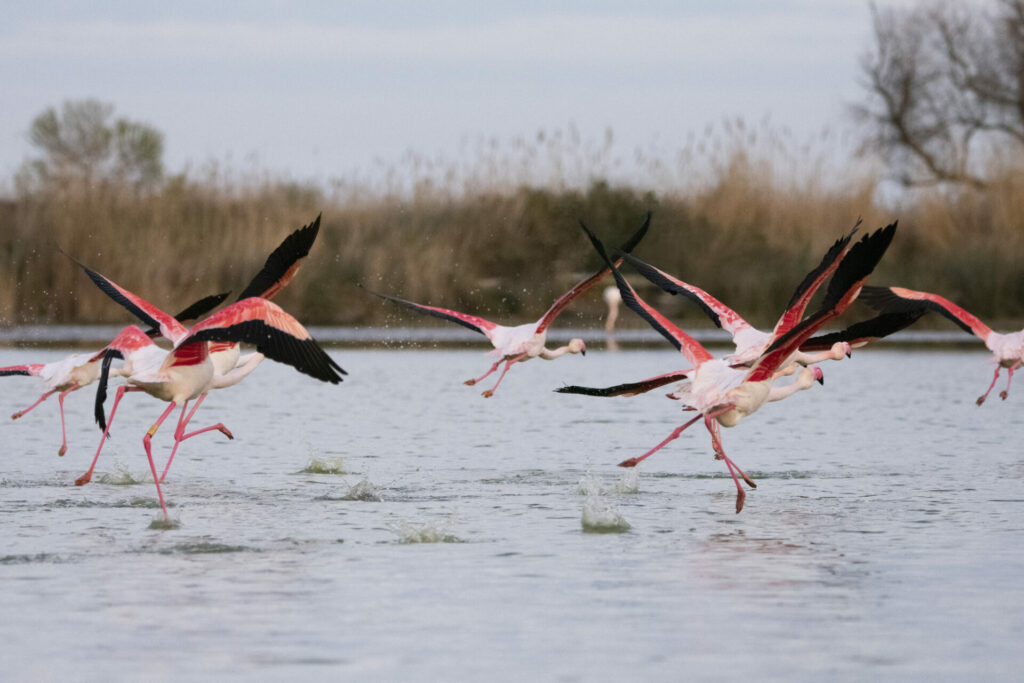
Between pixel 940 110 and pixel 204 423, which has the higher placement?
pixel 940 110

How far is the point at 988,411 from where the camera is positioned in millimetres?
17516

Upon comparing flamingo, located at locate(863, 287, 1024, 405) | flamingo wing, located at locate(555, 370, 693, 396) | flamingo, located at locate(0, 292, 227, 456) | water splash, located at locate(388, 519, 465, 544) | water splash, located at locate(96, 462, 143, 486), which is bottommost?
water splash, located at locate(96, 462, 143, 486)

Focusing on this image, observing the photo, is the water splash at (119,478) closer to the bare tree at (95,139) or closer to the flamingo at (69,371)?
the flamingo at (69,371)

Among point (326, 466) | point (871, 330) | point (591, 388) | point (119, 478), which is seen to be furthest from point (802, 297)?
point (119, 478)

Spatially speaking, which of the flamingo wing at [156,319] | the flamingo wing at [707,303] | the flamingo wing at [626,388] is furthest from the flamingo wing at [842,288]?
the flamingo wing at [156,319]

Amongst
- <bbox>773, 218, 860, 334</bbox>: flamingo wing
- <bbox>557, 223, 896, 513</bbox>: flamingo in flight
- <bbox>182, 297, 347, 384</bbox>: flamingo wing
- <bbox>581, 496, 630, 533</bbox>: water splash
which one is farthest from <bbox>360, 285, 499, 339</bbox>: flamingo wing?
<bbox>581, 496, 630, 533</bbox>: water splash

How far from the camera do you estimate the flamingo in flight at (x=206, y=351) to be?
9109mm

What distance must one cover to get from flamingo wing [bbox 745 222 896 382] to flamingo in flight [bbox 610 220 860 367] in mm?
106

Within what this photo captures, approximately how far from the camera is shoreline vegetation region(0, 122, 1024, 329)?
86.5ft

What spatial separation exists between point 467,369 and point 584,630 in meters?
16.7

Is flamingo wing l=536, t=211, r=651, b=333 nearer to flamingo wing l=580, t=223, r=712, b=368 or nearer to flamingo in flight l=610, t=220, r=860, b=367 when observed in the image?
flamingo in flight l=610, t=220, r=860, b=367

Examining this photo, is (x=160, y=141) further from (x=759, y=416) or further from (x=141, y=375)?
(x=141, y=375)

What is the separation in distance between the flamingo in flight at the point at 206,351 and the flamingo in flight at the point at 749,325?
267 centimetres

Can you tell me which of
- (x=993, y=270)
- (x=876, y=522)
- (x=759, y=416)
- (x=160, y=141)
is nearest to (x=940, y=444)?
(x=759, y=416)
